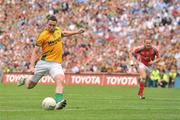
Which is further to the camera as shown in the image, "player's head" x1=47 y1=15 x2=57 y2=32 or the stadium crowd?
the stadium crowd

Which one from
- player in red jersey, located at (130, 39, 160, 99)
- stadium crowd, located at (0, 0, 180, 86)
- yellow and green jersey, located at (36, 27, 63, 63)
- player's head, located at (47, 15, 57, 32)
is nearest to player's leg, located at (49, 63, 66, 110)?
yellow and green jersey, located at (36, 27, 63, 63)

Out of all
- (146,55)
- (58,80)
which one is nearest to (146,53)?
(146,55)

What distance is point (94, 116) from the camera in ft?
50.9

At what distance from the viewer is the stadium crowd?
144ft

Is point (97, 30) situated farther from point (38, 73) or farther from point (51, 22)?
point (51, 22)

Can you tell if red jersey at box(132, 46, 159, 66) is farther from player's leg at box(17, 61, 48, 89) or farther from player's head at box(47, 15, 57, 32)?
player's head at box(47, 15, 57, 32)

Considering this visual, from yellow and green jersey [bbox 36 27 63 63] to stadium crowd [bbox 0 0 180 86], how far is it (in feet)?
80.7

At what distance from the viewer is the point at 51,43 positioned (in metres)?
18.4

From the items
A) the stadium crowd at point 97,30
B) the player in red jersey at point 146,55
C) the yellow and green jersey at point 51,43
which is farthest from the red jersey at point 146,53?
the stadium crowd at point 97,30

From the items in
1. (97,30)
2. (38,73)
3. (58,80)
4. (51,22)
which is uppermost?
(97,30)

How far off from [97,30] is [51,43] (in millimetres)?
28287

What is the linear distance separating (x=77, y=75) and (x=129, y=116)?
28.3 metres

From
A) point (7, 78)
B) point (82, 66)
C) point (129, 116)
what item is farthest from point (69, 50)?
point (129, 116)

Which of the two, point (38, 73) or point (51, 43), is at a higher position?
point (51, 43)
